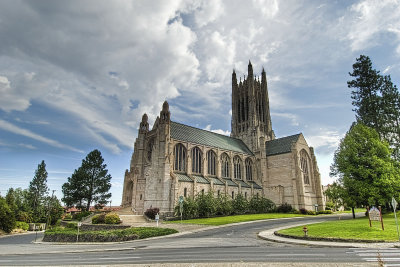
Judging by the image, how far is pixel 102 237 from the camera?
25.4m

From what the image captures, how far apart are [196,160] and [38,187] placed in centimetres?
4397

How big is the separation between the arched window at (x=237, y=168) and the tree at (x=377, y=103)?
25281mm

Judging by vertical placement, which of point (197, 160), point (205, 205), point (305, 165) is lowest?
point (205, 205)

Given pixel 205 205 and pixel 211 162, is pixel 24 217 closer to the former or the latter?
pixel 205 205

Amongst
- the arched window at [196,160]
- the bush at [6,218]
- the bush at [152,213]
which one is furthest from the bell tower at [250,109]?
the bush at [6,218]

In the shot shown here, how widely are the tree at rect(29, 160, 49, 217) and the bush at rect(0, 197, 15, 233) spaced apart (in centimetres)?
2137

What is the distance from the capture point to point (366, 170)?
3278 cm

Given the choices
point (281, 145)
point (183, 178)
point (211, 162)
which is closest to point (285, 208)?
point (281, 145)

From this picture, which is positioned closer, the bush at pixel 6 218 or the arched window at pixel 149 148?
the bush at pixel 6 218

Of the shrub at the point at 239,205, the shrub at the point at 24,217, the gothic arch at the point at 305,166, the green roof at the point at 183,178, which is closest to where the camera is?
the green roof at the point at 183,178

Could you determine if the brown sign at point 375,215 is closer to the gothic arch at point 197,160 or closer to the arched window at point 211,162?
the gothic arch at point 197,160

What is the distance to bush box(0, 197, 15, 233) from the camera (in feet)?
129

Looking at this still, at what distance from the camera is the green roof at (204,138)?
49.5m

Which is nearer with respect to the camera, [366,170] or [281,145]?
[366,170]
